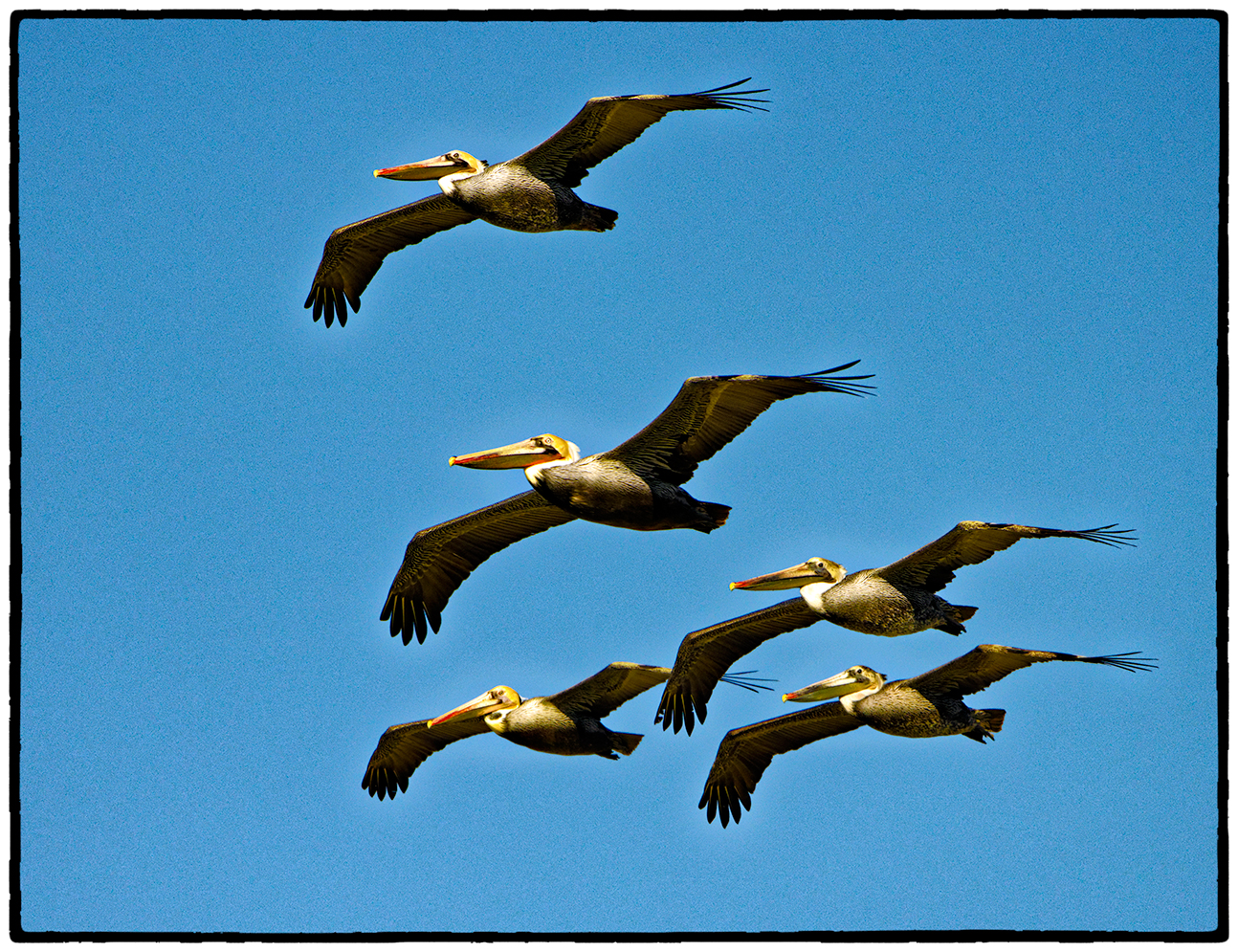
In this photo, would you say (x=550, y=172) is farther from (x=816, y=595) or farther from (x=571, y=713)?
(x=571, y=713)

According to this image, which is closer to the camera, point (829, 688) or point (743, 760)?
point (829, 688)

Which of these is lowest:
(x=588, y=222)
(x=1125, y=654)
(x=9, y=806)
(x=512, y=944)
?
(x=512, y=944)

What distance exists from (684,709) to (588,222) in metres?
4.45

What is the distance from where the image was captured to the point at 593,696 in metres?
17.1

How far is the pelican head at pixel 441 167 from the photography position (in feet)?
52.7

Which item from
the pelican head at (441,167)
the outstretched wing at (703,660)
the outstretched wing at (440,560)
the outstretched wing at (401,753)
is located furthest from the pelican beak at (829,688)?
the pelican head at (441,167)

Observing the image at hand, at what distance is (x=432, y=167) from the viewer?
16188 mm

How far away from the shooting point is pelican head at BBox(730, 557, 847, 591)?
16.0 m

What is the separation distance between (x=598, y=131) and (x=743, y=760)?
639 centimetres


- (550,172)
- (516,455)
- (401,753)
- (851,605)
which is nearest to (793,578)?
(851,605)

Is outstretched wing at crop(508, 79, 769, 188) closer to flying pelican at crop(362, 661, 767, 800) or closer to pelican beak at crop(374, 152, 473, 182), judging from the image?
pelican beak at crop(374, 152, 473, 182)

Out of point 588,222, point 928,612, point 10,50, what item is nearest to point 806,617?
point 928,612

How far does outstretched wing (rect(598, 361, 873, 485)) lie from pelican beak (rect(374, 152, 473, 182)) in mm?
3292

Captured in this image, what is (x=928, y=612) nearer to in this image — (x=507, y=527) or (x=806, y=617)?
(x=806, y=617)
